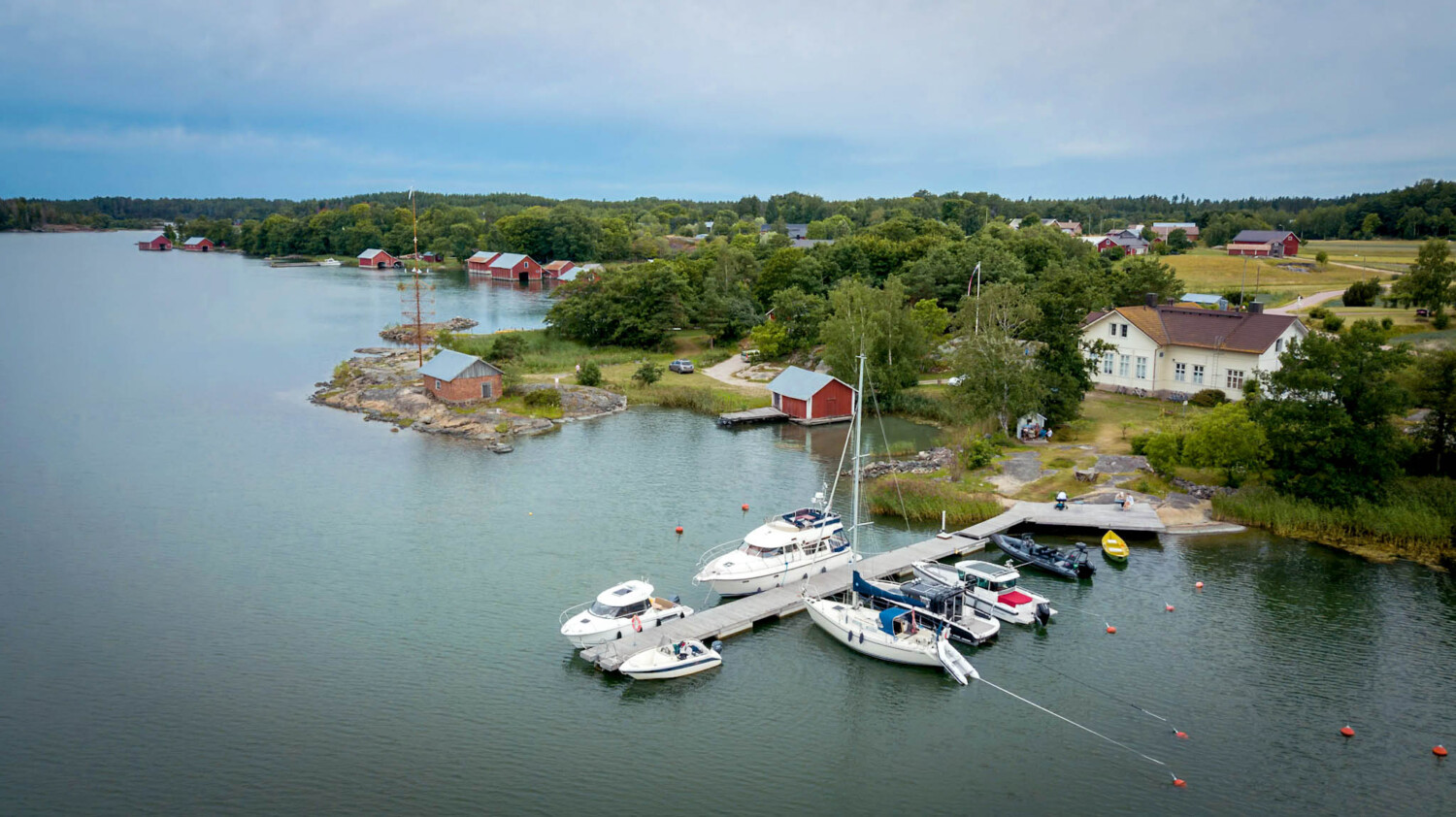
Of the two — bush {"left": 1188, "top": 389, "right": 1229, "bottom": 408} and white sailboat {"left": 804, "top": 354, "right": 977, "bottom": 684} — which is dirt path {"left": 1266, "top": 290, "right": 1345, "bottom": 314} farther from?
white sailboat {"left": 804, "top": 354, "right": 977, "bottom": 684}

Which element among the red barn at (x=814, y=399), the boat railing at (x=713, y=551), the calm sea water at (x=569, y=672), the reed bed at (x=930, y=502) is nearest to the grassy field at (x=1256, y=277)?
the red barn at (x=814, y=399)

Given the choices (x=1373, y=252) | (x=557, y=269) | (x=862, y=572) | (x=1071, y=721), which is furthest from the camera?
(x=557, y=269)

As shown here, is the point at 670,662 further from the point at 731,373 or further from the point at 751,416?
the point at 731,373

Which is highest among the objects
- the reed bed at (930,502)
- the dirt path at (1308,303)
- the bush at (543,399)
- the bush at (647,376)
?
the dirt path at (1308,303)

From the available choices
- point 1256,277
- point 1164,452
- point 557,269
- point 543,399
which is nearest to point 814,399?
point 543,399

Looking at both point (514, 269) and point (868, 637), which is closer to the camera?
point (868, 637)

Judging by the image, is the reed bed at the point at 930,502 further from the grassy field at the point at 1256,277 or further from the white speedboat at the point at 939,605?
the grassy field at the point at 1256,277

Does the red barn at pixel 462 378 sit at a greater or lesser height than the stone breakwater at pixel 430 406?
greater
